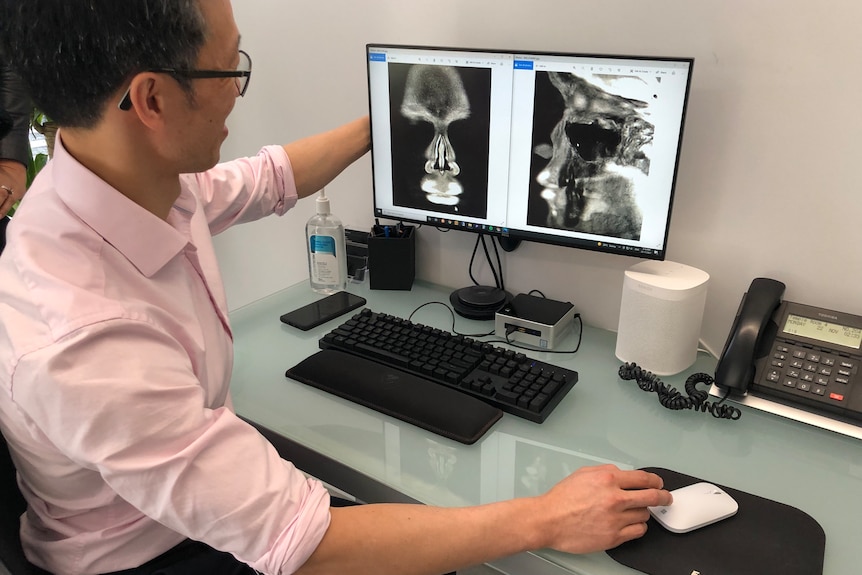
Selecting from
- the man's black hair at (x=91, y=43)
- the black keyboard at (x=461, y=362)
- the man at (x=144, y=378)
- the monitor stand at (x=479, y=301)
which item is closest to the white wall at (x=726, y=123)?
the monitor stand at (x=479, y=301)

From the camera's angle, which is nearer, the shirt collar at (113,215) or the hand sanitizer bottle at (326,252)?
the shirt collar at (113,215)

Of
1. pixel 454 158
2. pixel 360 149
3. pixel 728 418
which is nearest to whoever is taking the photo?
pixel 728 418

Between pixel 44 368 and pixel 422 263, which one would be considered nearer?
pixel 44 368

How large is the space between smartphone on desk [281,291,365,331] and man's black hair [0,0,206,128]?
694 mm

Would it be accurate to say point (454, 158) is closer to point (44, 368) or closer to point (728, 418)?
point (728, 418)

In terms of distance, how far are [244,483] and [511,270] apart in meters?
0.88

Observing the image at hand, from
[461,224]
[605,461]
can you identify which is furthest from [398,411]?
[461,224]

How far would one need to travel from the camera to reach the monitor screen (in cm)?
112

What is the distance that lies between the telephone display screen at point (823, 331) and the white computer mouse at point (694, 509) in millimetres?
358

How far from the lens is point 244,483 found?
738 millimetres

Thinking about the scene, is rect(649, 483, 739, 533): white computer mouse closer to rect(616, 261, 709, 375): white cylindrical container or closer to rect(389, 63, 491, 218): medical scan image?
rect(616, 261, 709, 375): white cylindrical container

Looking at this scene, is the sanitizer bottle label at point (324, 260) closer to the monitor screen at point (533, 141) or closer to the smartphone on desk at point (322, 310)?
the smartphone on desk at point (322, 310)

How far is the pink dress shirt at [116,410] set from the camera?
70 centimetres

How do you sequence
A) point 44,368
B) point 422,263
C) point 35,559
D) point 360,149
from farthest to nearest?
point 422,263, point 360,149, point 35,559, point 44,368
